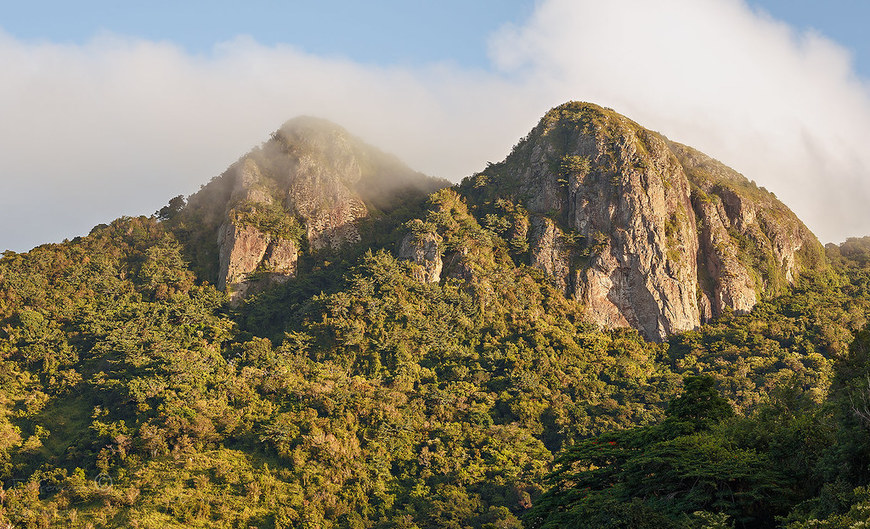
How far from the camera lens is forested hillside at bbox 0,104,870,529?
51094 millimetres

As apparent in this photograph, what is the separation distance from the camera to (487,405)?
320ft

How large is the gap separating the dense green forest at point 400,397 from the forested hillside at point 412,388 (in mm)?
275

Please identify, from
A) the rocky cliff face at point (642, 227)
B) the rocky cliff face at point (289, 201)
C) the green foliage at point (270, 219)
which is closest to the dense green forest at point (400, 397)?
the rocky cliff face at point (642, 227)

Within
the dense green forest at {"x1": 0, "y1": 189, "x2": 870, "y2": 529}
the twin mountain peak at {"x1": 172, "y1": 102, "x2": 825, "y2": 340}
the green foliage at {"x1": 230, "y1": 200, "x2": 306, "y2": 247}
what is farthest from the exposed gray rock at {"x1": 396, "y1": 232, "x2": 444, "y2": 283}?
the green foliage at {"x1": 230, "y1": 200, "x2": 306, "y2": 247}

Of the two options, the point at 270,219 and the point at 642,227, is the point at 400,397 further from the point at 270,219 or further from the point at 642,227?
the point at 642,227

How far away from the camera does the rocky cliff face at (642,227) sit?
11744 cm

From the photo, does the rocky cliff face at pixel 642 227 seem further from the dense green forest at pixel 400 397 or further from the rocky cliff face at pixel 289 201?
the rocky cliff face at pixel 289 201

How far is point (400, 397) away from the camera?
9600cm

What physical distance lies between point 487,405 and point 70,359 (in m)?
50.9

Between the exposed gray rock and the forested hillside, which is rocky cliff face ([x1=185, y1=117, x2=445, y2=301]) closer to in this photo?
the forested hillside

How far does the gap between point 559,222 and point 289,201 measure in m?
41.9

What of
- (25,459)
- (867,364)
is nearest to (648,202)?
(867,364)

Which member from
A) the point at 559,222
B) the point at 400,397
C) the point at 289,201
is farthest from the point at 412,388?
the point at 289,201

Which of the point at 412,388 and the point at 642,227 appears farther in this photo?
the point at 642,227
